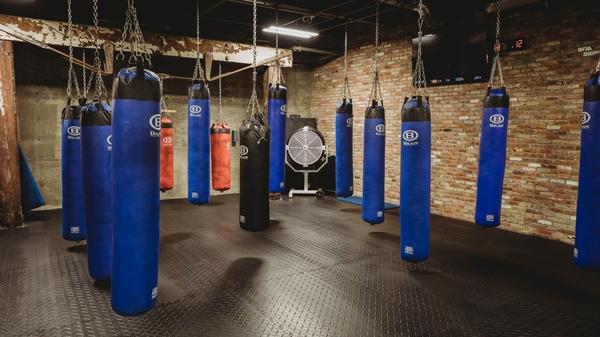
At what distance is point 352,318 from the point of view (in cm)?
319

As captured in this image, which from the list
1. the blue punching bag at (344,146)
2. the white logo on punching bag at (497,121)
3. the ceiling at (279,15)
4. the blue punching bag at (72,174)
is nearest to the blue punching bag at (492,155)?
the white logo on punching bag at (497,121)

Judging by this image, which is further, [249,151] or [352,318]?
[249,151]

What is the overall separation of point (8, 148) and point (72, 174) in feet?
9.29

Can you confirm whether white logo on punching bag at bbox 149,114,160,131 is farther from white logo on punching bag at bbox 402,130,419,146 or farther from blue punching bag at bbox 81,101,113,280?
white logo on punching bag at bbox 402,130,419,146

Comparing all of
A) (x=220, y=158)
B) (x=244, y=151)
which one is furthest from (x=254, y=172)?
(x=220, y=158)

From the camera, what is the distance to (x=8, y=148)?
570 centimetres

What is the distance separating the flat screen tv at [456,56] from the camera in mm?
6152

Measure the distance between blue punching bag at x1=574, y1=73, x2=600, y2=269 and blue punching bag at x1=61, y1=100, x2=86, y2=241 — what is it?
4.06m

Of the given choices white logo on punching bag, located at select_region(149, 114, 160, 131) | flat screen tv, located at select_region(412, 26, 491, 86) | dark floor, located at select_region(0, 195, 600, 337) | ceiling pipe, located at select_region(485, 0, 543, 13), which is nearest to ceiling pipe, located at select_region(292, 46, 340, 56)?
flat screen tv, located at select_region(412, 26, 491, 86)

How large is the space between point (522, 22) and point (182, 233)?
5.64 m

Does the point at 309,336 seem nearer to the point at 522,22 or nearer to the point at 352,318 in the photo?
the point at 352,318

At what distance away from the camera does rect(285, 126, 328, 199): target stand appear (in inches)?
330

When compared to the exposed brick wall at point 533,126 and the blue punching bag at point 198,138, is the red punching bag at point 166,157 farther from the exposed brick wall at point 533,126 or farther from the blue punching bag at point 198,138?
the exposed brick wall at point 533,126

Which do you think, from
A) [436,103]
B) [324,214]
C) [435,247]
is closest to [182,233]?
[324,214]
